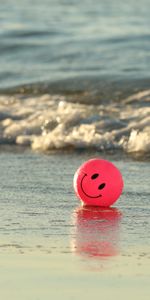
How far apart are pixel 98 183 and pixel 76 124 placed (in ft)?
13.2

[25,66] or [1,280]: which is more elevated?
[1,280]

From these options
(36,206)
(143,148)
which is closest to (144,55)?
(143,148)

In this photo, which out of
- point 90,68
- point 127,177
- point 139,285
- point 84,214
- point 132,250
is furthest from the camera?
point 90,68

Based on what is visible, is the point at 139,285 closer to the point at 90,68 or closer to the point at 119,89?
the point at 119,89

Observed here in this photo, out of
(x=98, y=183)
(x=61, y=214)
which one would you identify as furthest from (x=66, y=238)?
(x=98, y=183)

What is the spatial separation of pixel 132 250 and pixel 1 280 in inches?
43.9

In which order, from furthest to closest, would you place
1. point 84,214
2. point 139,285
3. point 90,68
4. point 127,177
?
point 90,68, point 127,177, point 84,214, point 139,285

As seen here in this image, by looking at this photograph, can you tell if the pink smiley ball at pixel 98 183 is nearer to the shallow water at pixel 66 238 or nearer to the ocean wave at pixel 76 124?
A: the shallow water at pixel 66 238

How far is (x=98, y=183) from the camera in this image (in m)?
8.59

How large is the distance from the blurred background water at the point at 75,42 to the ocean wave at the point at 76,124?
1.66 m

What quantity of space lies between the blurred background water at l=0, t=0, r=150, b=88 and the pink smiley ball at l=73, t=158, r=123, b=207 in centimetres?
665

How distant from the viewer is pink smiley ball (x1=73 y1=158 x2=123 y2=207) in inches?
337

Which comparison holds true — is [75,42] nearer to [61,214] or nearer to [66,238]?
[61,214]

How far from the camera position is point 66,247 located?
23.4 feet
